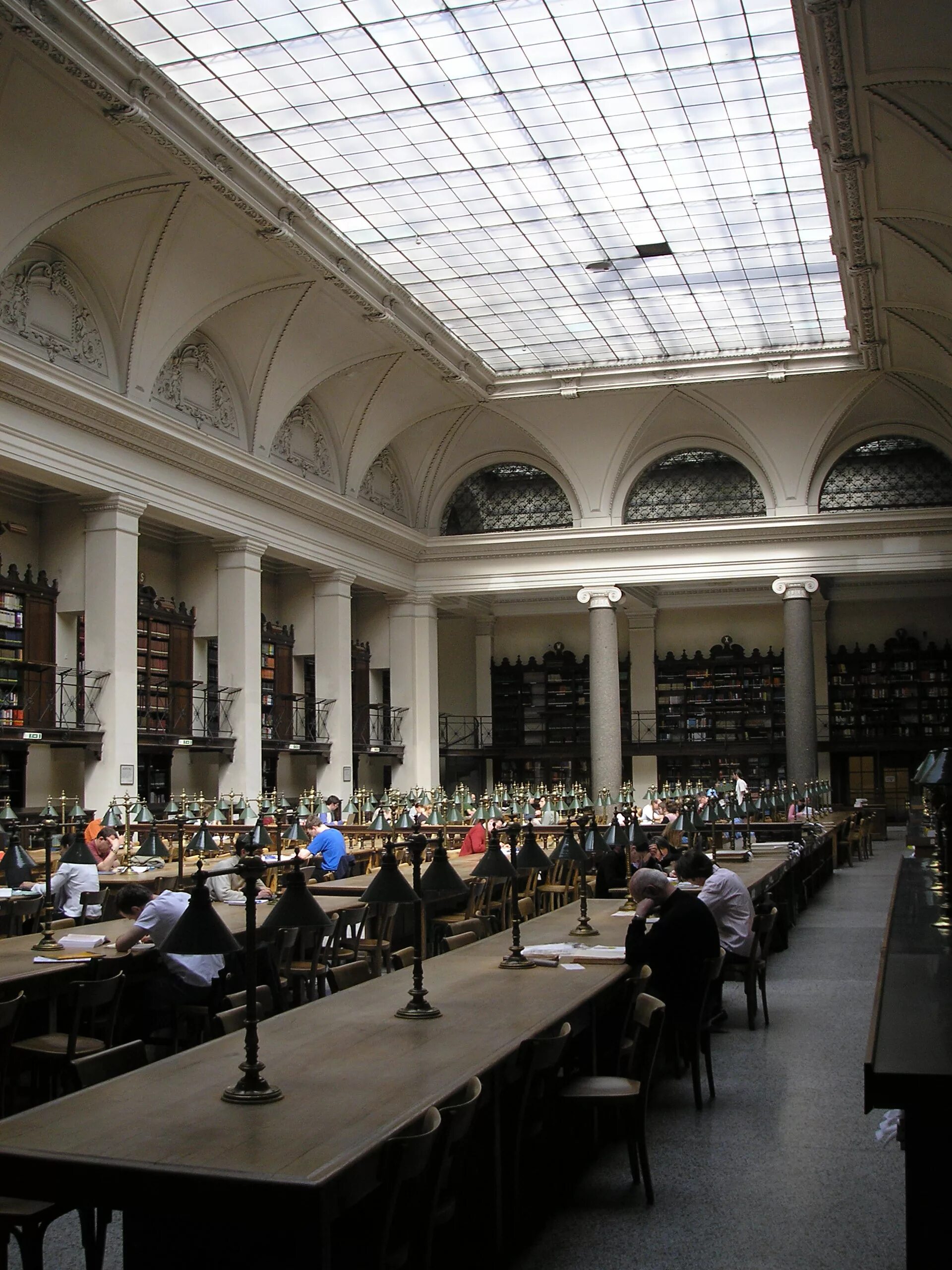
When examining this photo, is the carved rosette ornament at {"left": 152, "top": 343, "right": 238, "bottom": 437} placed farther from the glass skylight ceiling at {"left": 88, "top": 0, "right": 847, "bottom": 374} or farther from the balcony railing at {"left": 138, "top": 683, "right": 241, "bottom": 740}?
the balcony railing at {"left": 138, "top": 683, "right": 241, "bottom": 740}

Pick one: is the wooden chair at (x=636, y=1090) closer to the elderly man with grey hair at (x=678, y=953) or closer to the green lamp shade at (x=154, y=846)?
the elderly man with grey hair at (x=678, y=953)

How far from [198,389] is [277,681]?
555cm

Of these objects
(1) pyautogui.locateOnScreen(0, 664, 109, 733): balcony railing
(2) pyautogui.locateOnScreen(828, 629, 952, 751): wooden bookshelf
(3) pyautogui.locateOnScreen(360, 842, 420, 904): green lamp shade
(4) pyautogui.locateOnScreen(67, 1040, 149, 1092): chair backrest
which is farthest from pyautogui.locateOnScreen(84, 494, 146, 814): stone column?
(2) pyautogui.locateOnScreen(828, 629, 952, 751): wooden bookshelf

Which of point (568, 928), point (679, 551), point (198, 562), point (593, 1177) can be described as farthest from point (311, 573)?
point (593, 1177)

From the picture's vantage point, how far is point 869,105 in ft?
37.3

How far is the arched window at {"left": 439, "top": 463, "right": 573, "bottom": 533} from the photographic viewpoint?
2450 cm

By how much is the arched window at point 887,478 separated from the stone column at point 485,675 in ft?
25.7

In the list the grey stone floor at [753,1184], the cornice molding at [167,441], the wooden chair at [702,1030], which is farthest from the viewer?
the cornice molding at [167,441]

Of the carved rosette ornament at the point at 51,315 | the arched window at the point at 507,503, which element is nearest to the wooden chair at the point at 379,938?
the carved rosette ornament at the point at 51,315

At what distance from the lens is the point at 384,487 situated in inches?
923

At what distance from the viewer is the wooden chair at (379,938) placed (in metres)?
8.30

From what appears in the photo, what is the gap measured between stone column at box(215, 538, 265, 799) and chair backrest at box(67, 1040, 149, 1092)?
14.0m

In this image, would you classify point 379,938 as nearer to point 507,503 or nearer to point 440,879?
point 440,879

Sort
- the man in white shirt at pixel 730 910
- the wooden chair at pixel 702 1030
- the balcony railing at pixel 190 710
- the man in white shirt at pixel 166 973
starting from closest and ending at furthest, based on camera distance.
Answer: the wooden chair at pixel 702 1030 < the man in white shirt at pixel 166 973 < the man in white shirt at pixel 730 910 < the balcony railing at pixel 190 710
